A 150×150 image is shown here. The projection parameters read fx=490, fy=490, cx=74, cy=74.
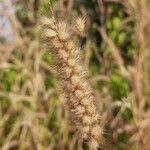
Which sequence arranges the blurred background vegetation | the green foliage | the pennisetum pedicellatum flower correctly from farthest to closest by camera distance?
the green foliage
the blurred background vegetation
the pennisetum pedicellatum flower

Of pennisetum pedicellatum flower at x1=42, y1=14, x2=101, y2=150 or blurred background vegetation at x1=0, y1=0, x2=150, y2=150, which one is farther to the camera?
blurred background vegetation at x1=0, y1=0, x2=150, y2=150

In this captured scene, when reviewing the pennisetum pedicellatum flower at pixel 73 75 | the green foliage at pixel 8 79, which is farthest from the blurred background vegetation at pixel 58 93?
the pennisetum pedicellatum flower at pixel 73 75

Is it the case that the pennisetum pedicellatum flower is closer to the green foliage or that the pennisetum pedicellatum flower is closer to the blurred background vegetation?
the blurred background vegetation

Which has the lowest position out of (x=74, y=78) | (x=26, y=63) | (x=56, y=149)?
(x=56, y=149)

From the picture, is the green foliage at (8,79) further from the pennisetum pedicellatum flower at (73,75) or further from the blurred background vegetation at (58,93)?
the pennisetum pedicellatum flower at (73,75)

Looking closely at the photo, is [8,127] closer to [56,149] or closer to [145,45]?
[56,149]

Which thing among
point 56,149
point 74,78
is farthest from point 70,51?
point 56,149

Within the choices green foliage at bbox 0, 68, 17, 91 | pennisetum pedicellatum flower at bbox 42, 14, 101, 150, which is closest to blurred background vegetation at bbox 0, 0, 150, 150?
green foliage at bbox 0, 68, 17, 91

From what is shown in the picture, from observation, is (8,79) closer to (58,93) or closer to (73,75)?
(58,93)
